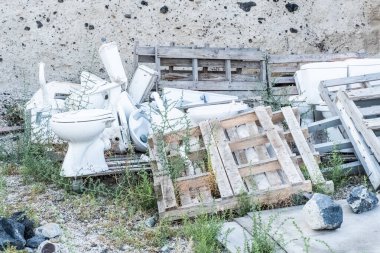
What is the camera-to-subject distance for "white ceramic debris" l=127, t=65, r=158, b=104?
686 centimetres

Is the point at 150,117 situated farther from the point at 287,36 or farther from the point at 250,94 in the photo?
the point at 287,36

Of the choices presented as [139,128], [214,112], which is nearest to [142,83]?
[139,128]

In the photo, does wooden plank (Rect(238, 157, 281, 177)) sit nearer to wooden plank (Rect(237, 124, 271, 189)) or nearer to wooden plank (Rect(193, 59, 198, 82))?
wooden plank (Rect(237, 124, 271, 189))

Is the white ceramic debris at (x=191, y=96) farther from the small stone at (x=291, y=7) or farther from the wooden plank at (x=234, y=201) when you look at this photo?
the wooden plank at (x=234, y=201)

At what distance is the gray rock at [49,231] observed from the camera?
4305mm

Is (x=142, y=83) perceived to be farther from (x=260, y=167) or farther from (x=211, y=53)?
(x=260, y=167)

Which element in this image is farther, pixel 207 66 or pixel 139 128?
pixel 207 66

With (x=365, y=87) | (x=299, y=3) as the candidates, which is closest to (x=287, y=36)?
(x=299, y=3)

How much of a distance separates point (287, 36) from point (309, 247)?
14.5ft

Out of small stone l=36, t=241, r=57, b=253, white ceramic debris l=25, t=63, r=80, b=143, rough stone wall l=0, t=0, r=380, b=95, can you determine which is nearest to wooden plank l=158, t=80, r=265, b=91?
rough stone wall l=0, t=0, r=380, b=95

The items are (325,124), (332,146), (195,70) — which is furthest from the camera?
(195,70)

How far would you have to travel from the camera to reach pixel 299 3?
7.84m

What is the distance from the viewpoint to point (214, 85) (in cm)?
723

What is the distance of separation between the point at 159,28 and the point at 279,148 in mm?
3175
